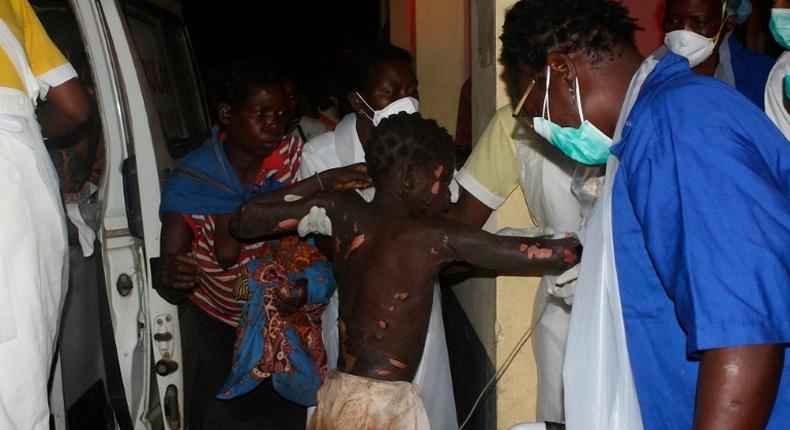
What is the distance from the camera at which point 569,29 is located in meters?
1.74

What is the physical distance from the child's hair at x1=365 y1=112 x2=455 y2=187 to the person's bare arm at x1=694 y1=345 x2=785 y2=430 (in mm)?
1526

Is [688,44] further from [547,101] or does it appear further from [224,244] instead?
[224,244]

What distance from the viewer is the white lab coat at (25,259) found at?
2285 mm

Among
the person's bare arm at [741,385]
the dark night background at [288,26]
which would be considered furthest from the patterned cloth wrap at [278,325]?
the dark night background at [288,26]

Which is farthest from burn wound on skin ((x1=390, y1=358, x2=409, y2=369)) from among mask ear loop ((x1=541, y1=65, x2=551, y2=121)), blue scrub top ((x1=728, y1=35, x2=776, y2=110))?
blue scrub top ((x1=728, y1=35, x2=776, y2=110))

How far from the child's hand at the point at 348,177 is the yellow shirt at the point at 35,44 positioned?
0.94 metres

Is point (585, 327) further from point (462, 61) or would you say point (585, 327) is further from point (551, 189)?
point (462, 61)

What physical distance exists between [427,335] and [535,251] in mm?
857

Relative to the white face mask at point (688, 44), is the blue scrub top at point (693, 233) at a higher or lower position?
lower

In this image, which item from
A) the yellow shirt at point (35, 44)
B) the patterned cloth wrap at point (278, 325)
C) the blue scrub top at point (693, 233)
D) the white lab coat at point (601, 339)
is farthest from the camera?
the patterned cloth wrap at point (278, 325)

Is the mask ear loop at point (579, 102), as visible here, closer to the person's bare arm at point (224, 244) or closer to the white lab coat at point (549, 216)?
the white lab coat at point (549, 216)

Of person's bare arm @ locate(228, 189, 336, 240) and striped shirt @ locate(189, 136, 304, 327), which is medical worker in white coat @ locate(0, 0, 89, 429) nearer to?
person's bare arm @ locate(228, 189, 336, 240)

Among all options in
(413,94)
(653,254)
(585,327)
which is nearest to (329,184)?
(413,94)

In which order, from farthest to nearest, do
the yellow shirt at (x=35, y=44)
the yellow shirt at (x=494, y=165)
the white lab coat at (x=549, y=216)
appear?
the yellow shirt at (x=494, y=165) → the white lab coat at (x=549, y=216) → the yellow shirt at (x=35, y=44)
